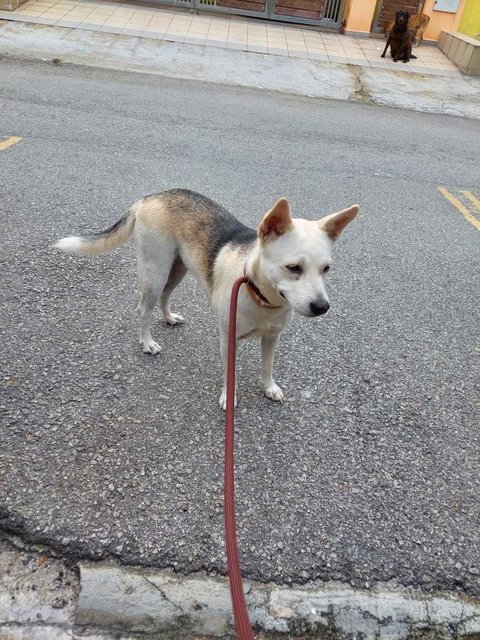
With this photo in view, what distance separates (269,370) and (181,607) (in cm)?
141

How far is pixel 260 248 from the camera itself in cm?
247

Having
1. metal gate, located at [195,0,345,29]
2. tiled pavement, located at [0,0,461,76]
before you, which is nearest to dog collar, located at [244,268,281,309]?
tiled pavement, located at [0,0,461,76]

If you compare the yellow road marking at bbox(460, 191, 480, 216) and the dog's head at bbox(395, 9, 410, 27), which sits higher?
the dog's head at bbox(395, 9, 410, 27)

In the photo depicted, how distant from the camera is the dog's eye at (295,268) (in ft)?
7.58

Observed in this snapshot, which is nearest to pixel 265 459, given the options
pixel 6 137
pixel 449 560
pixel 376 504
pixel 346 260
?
pixel 376 504

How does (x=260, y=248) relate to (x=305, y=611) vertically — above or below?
above

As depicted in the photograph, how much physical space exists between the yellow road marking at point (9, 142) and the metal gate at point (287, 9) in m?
12.4

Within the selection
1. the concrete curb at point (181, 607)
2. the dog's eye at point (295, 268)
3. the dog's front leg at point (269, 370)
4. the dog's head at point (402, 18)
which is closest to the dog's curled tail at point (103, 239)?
the dog's front leg at point (269, 370)

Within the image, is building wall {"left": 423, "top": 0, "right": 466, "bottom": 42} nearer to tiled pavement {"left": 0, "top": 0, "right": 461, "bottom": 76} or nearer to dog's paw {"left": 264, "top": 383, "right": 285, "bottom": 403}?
tiled pavement {"left": 0, "top": 0, "right": 461, "bottom": 76}

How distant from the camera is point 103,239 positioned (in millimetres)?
3193

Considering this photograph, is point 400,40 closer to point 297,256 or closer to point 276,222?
point 276,222

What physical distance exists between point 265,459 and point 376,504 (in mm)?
598

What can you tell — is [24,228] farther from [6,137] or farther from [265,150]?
[265,150]

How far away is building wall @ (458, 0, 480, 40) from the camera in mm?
15008
